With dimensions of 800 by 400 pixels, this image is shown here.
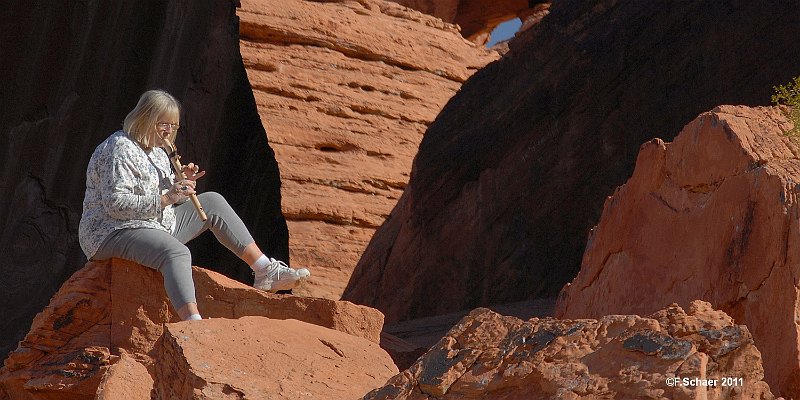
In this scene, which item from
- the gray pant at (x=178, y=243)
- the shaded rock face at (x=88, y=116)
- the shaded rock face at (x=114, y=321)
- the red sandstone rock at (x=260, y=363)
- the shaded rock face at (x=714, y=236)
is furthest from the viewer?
the shaded rock face at (x=88, y=116)

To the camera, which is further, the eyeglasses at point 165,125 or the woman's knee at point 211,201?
the woman's knee at point 211,201

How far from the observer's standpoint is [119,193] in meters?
5.39

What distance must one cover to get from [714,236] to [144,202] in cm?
244

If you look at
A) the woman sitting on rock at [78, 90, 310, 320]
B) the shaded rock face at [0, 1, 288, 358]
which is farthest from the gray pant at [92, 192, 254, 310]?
the shaded rock face at [0, 1, 288, 358]

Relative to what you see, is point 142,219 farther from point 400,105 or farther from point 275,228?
point 400,105

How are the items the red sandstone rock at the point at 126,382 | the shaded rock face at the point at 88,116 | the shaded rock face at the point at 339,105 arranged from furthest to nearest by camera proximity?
the shaded rock face at the point at 339,105, the shaded rock face at the point at 88,116, the red sandstone rock at the point at 126,382

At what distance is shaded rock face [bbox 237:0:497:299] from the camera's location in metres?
13.3

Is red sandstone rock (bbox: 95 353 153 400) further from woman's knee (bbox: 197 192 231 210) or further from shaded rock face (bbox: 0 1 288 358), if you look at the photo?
shaded rock face (bbox: 0 1 288 358)

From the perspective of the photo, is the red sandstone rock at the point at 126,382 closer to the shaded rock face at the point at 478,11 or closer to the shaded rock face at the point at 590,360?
the shaded rock face at the point at 590,360

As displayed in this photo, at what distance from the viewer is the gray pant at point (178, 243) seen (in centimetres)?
527

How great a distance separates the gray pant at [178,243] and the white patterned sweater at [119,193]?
51 mm

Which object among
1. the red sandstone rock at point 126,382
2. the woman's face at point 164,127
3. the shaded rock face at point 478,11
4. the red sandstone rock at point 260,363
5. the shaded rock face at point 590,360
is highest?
the shaded rock face at point 478,11

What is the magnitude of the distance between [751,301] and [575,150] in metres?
4.33

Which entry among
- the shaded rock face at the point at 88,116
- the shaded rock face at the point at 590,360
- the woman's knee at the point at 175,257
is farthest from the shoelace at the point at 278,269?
the shaded rock face at the point at 88,116
